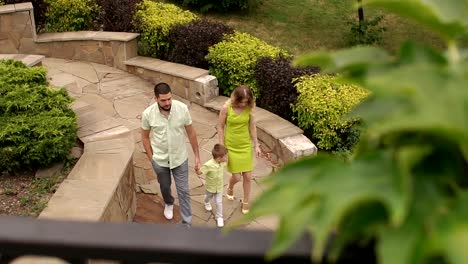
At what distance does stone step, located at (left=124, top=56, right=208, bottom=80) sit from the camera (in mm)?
9430

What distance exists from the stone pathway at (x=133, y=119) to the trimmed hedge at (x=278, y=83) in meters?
0.80

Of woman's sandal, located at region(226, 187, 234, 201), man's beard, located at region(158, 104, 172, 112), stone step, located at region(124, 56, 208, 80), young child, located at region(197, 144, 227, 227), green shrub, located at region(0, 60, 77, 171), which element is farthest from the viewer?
stone step, located at region(124, 56, 208, 80)

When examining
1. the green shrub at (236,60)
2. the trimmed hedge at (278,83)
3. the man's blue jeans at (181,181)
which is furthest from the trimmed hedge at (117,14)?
the man's blue jeans at (181,181)

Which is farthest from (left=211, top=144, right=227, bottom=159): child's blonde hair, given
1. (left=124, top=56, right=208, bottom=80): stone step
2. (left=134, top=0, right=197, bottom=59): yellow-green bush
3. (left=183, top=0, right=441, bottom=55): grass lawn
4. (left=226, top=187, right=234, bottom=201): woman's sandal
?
(left=183, top=0, right=441, bottom=55): grass lawn

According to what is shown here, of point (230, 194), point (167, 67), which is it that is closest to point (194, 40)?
point (167, 67)

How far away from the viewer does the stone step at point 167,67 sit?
9430 millimetres

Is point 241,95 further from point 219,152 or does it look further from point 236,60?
point 236,60

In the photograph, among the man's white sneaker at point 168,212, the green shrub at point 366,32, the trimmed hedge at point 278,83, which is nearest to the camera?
the man's white sneaker at point 168,212

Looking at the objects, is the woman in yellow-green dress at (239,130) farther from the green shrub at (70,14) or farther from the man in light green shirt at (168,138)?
the green shrub at (70,14)

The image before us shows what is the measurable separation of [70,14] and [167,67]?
227cm

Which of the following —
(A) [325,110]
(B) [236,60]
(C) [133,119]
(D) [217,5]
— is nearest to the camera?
(A) [325,110]

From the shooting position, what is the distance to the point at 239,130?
21.2 ft

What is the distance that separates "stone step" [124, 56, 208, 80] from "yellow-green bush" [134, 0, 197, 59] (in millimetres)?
195

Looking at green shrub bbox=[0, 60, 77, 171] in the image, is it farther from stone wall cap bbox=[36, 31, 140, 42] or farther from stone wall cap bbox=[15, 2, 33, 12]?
stone wall cap bbox=[36, 31, 140, 42]
